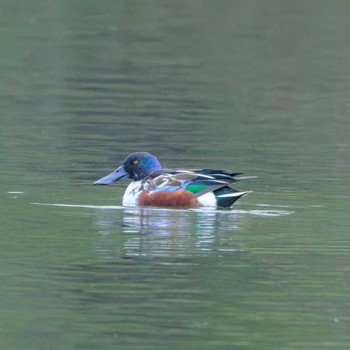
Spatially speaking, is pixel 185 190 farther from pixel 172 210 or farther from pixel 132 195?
pixel 132 195

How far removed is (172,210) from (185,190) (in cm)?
21

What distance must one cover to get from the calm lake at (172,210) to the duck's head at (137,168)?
0.77ft

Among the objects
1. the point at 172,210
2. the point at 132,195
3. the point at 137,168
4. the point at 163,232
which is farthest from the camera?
the point at 137,168

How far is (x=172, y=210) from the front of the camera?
1369 cm

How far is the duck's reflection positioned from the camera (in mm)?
11672

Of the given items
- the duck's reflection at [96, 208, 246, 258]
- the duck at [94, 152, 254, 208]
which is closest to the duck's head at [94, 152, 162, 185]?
the duck at [94, 152, 254, 208]

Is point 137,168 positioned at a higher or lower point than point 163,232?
higher

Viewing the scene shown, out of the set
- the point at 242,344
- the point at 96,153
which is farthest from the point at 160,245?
the point at 96,153

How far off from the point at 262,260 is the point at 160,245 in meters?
0.91

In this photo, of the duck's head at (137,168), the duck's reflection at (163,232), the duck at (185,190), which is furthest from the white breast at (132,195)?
the duck's head at (137,168)

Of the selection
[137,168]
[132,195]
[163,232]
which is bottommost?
[163,232]

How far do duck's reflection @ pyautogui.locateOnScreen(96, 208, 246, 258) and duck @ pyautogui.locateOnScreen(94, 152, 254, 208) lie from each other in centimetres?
11

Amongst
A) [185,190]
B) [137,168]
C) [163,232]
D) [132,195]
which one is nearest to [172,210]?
[185,190]

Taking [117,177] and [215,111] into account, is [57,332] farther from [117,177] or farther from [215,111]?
[215,111]
